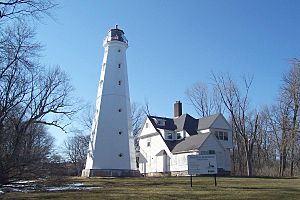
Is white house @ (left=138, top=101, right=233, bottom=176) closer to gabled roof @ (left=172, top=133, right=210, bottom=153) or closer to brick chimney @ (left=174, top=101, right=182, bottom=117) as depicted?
gabled roof @ (left=172, top=133, right=210, bottom=153)

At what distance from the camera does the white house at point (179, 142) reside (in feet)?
140

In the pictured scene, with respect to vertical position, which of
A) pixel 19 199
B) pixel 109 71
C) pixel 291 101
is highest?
pixel 109 71

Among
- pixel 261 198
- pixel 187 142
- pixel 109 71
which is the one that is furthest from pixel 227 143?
pixel 261 198

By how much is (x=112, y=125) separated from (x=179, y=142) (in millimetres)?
10487

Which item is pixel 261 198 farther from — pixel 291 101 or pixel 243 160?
pixel 243 160

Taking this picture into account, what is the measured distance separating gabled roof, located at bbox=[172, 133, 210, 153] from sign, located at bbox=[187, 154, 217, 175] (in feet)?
56.2

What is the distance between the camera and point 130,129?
41.3 metres

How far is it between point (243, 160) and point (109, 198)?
46177mm

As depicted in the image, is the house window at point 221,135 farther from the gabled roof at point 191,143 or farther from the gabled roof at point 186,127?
the gabled roof at point 191,143

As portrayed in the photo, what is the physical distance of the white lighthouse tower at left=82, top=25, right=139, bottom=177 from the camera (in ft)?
128

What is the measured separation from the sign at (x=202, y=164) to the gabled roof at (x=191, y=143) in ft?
56.2

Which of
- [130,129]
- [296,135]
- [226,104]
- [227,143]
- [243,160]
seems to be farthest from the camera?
[243,160]

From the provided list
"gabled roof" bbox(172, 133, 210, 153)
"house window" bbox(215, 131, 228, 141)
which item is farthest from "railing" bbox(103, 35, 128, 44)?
"house window" bbox(215, 131, 228, 141)

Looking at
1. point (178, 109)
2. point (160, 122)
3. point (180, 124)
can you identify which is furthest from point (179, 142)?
point (178, 109)
